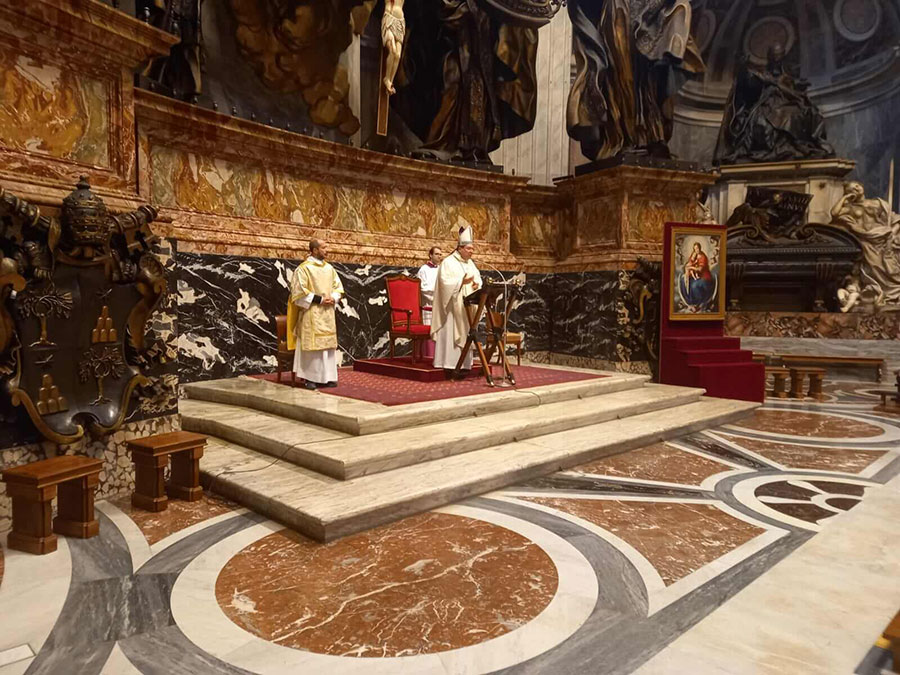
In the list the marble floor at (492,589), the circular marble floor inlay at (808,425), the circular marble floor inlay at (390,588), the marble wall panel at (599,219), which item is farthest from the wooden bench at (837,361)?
the circular marble floor inlay at (390,588)

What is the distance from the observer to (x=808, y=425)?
6.32 meters

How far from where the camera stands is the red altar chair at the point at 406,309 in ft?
22.5

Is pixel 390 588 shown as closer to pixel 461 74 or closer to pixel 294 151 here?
pixel 294 151

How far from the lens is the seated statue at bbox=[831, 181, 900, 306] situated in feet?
41.1

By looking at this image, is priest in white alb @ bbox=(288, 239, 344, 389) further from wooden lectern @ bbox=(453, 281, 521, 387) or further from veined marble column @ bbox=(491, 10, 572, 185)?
veined marble column @ bbox=(491, 10, 572, 185)

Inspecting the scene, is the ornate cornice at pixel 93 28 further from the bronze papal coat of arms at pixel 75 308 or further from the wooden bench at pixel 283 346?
the wooden bench at pixel 283 346

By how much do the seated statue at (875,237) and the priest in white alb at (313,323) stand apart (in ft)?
39.2

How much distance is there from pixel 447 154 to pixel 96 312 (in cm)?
642

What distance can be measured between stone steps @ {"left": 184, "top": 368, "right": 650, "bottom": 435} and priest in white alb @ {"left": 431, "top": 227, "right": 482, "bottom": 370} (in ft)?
3.18

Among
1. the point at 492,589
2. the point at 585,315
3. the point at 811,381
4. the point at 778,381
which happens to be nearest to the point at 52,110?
the point at 492,589

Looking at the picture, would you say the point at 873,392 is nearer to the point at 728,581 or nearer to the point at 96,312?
the point at 728,581

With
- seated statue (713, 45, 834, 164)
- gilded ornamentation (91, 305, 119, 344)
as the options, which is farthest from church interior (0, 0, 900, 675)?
seated statue (713, 45, 834, 164)

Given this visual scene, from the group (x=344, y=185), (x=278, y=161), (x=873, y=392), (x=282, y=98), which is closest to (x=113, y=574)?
(x=278, y=161)

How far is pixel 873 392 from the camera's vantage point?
28.3 ft
